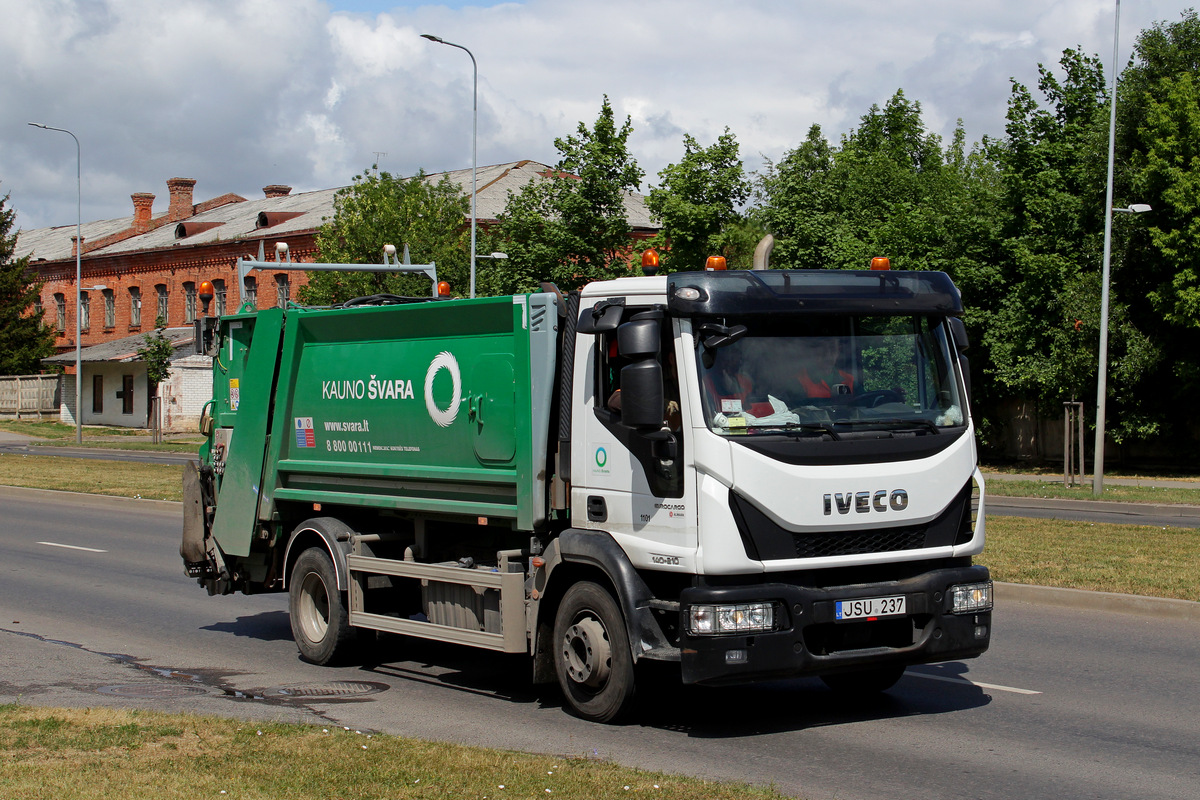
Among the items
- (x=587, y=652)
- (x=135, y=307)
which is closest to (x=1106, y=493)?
(x=587, y=652)

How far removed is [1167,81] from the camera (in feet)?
97.7

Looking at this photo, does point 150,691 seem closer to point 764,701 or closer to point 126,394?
point 764,701

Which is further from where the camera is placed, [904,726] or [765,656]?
[904,726]

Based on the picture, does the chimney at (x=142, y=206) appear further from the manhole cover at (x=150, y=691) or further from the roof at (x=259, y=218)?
the manhole cover at (x=150, y=691)

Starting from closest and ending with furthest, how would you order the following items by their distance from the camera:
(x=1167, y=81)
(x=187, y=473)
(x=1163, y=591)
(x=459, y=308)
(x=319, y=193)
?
(x=459, y=308)
(x=187, y=473)
(x=1163, y=591)
(x=1167, y=81)
(x=319, y=193)

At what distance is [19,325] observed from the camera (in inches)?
2635

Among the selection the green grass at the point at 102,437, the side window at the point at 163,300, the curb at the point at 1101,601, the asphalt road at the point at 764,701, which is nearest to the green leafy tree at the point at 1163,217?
the curb at the point at 1101,601

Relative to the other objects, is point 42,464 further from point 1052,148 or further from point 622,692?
point 622,692

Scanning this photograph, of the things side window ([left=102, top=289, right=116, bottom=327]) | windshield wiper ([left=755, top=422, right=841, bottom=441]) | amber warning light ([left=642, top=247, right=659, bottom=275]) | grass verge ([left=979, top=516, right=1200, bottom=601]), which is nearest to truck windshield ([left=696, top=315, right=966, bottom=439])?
windshield wiper ([left=755, top=422, right=841, bottom=441])

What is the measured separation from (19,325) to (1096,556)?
64.0 m

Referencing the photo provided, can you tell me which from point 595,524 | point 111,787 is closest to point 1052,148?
point 595,524

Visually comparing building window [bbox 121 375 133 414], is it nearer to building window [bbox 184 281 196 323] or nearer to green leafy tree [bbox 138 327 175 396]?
building window [bbox 184 281 196 323]

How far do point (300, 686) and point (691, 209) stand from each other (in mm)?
25734

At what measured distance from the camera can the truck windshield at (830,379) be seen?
22.3 ft
